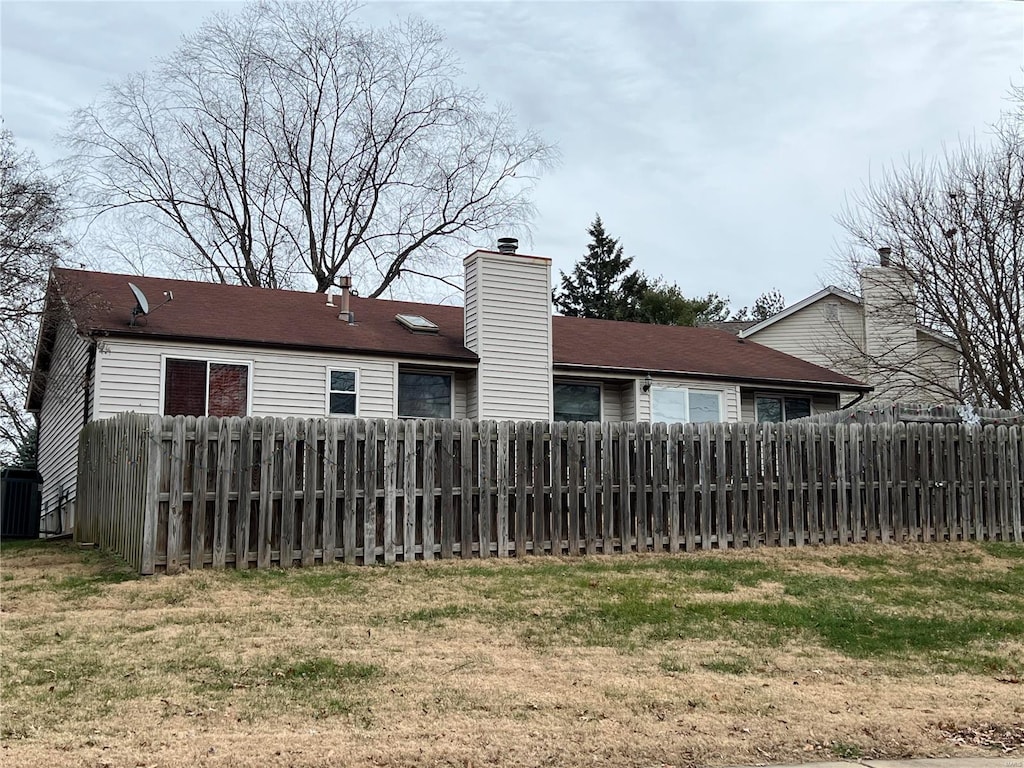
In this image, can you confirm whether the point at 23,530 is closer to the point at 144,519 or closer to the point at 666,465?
the point at 144,519

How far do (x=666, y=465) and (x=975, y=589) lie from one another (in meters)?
4.03

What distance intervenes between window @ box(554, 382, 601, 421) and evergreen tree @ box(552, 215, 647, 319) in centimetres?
2800

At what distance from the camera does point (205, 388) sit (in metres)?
16.4

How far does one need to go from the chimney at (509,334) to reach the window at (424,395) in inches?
17.6

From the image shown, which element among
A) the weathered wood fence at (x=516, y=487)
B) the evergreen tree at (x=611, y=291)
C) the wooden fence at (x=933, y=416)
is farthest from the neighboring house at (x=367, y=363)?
the evergreen tree at (x=611, y=291)

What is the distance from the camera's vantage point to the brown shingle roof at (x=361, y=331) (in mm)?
16688

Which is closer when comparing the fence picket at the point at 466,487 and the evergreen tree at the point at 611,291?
the fence picket at the point at 466,487

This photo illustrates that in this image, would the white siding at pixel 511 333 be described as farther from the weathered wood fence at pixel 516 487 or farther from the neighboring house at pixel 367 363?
the weathered wood fence at pixel 516 487

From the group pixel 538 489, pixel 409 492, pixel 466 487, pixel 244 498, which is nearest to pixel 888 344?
pixel 538 489

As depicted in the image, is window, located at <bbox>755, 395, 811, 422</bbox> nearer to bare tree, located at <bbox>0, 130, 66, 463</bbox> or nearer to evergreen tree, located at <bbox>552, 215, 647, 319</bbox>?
bare tree, located at <bbox>0, 130, 66, 463</bbox>

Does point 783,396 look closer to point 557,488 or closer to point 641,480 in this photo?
point 641,480

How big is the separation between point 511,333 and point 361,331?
2.80 metres

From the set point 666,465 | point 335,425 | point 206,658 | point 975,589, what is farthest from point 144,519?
point 975,589

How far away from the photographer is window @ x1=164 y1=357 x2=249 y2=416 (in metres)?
16.2
